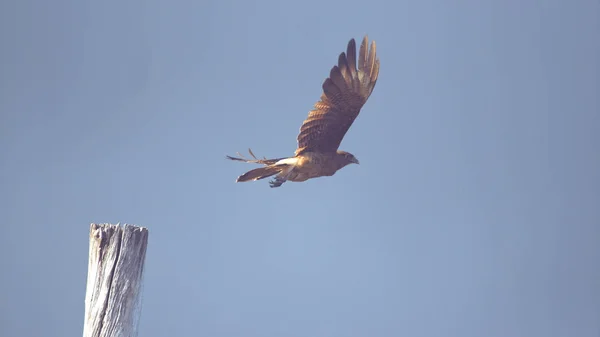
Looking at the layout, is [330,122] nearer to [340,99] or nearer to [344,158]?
[340,99]

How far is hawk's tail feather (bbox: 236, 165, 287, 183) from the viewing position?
8422mm

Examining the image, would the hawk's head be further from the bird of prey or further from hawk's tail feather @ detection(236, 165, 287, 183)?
hawk's tail feather @ detection(236, 165, 287, 183)

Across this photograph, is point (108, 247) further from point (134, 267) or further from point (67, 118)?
point (67, 118)

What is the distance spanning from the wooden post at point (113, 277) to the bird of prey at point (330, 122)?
3.13 meters

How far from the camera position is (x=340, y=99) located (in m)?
8.79

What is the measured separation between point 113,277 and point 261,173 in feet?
11.5

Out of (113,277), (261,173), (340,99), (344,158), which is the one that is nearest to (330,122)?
(340,99)

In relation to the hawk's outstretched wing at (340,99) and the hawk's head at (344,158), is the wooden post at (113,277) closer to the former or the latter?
the hawk's outstretched wing at (340,99)

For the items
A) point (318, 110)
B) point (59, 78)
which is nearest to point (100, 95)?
point (59, 78)

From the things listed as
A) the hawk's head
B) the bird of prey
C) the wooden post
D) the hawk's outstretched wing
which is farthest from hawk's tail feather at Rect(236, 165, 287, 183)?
the wooden post

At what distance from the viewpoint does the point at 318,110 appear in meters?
8.90

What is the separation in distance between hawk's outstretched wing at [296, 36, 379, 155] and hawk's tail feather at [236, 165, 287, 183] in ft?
1.31

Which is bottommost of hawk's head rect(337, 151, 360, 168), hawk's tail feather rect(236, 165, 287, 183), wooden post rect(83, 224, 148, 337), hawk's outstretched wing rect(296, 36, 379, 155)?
wooden post rect(83, 224, 148, 337)

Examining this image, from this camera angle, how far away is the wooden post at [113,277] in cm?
519
